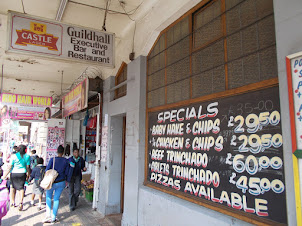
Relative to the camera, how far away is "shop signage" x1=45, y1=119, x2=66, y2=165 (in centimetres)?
924

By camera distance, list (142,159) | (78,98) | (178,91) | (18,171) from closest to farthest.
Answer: (178,91) < (142,159) < (18,171) < (78,98)

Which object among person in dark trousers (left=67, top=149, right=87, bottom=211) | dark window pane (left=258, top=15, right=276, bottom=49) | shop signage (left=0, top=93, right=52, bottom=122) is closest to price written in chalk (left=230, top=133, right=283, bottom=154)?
dark window pane (left=258, top=15, right=276, bottom=49)

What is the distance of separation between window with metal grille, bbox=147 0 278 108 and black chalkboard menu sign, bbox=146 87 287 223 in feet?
0.72

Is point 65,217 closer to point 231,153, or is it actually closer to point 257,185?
point 231,153

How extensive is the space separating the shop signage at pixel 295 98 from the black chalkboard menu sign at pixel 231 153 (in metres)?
0.30

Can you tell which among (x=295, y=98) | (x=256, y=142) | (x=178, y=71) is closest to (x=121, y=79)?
(x=178, y=71)

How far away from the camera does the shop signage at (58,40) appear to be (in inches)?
147

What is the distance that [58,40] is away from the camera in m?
4.01

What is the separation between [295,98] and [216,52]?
1.39m

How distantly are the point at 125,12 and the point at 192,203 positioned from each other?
425cm

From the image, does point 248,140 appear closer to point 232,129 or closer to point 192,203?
point 232,129

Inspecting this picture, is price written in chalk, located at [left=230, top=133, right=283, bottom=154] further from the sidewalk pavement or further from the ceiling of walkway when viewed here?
the sidewalk pavement

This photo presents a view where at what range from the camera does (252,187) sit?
232 cm

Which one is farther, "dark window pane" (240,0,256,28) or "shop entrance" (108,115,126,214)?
"shop entrance" (108,115,126,214)
